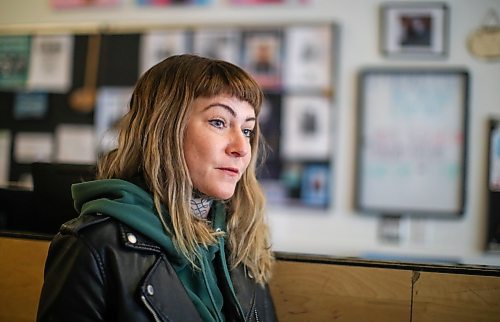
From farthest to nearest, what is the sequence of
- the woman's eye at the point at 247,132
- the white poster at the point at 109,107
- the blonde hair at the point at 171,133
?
1. the white poster at the point at 109,107
2. the woman's eye at the point at 247,132
3. the blonde hair at the point at 171,133

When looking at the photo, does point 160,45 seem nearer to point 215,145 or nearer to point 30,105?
point 30,105

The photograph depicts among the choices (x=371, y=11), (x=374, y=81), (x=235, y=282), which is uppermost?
(x=371, y=11)

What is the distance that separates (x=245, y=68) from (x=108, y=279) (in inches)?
65.8

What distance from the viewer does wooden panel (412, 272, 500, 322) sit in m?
0.97

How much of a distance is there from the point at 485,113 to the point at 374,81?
1.76 feet

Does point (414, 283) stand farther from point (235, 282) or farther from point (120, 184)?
point (120, 184)

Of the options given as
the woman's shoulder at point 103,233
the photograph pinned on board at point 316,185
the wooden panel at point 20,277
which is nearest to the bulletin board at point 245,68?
the photograph pinned on board at point 316,185

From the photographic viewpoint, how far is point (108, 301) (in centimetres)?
79

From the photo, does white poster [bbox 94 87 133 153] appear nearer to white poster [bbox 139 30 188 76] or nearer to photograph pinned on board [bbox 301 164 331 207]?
white poster [bbox 139 30 188 76]

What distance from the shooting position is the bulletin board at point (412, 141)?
2.08 m

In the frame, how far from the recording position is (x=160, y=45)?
238 centimetres

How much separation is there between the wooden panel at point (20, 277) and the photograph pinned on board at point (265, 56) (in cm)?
144

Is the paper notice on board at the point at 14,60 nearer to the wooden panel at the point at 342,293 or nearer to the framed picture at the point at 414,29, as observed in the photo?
the framed picture at the point at 414,29

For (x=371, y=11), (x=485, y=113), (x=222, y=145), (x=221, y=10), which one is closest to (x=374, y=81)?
(x=371, y=11)
